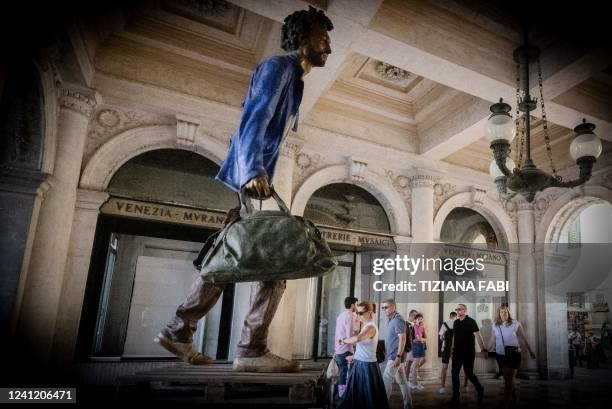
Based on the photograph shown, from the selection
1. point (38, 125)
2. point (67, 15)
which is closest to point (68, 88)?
point (38, 125)

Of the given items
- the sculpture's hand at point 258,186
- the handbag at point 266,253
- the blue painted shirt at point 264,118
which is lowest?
the handbag at point 266,253

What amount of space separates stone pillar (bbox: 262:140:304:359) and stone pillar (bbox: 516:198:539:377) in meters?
6.03

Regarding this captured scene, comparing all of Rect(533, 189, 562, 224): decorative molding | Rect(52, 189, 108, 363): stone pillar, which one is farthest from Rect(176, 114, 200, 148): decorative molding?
Rect(533, 189, 562, 224): decorative molding

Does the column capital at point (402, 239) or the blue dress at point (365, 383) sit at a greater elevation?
the column capital at point (402, 239)

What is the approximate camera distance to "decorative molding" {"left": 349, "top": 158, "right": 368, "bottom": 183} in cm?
835

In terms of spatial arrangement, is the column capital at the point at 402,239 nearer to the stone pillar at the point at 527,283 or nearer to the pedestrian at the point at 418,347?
the pedestrian at the point at 418,347

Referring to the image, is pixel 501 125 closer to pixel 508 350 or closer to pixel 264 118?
pixel 264 118

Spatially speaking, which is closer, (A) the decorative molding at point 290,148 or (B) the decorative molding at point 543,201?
(A) the decorative molding at point 290,148

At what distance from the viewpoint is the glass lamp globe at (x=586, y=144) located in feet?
14.3

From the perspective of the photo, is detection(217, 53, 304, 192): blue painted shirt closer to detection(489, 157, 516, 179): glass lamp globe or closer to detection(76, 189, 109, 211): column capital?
detection(489, 157, 516, 179): glass lamp globe

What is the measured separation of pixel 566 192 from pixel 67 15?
34.6ft

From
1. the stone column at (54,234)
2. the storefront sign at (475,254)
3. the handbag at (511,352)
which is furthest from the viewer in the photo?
the storefront sign at (475,254)

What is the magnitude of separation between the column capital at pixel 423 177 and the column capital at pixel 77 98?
6504 millimetres

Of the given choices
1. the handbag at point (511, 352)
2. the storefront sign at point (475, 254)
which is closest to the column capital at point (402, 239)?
A: the storefront sign at point (475, 254)
